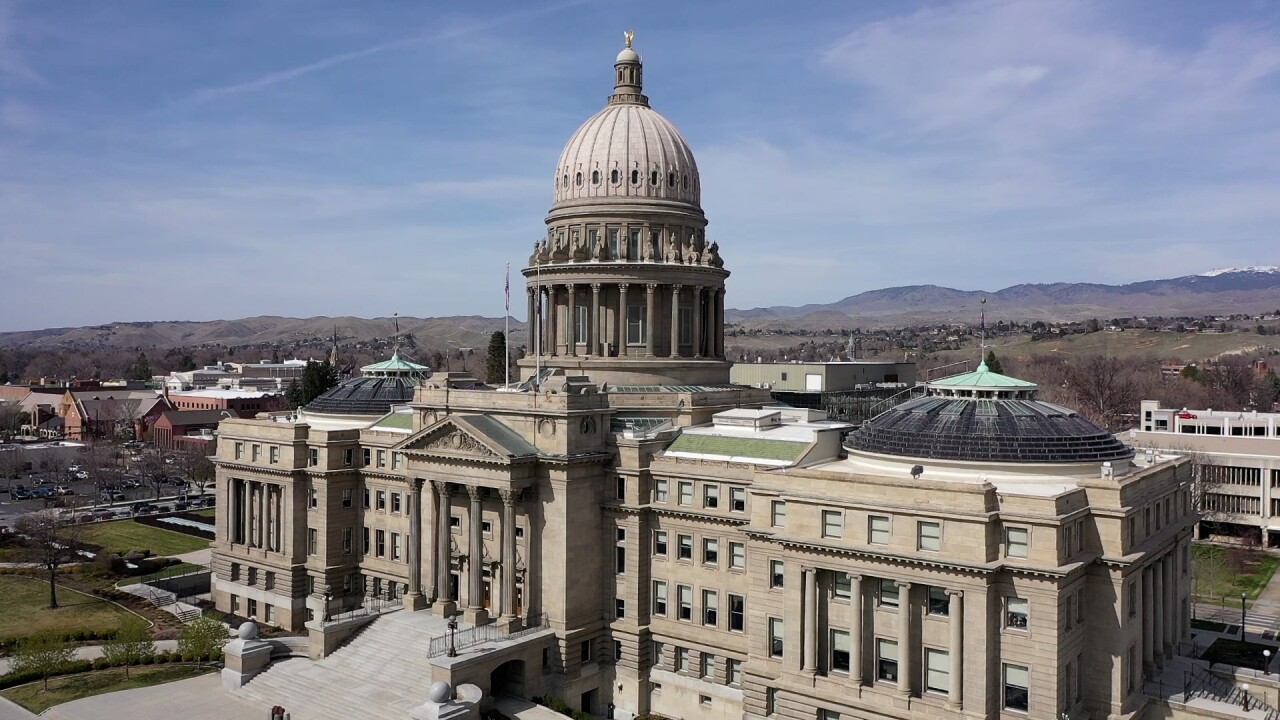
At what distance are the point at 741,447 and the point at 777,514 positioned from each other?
7223 mm

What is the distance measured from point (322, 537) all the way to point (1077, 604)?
2087 inches

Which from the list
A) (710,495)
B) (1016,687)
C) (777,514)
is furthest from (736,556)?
(1016,687)

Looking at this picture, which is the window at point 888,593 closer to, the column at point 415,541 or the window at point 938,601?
the window at point 938,601

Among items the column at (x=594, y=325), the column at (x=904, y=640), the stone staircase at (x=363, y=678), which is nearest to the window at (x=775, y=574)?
the column at (x=904, y=640)

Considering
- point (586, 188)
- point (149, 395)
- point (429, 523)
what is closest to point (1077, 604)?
point (429, 523)

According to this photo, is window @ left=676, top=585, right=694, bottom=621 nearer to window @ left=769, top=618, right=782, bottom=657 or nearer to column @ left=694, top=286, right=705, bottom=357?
window @ left=769, top=618, right=782, bottom=657

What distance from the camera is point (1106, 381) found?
578 ft

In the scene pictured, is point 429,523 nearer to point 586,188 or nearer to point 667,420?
point 667,420

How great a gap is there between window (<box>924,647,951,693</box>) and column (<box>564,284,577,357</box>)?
121ft

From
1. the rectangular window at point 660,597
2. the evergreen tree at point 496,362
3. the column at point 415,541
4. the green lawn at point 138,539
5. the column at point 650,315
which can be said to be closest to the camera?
the rectangular window at point 660,597

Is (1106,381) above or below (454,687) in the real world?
above

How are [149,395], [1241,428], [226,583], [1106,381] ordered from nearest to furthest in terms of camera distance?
[226,583]
[1241,428]
[1106,381]
[149,395]

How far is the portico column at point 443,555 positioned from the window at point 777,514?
21.5 meters

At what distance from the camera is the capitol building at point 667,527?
4234 centimetres
